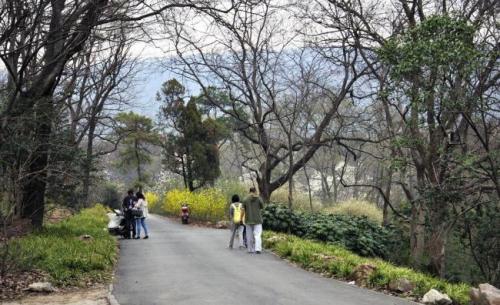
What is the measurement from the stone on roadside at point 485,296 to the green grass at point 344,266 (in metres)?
0.42

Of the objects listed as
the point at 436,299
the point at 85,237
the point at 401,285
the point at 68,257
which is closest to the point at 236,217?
the point at 85,237

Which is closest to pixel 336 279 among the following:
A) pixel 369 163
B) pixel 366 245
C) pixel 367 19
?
pixel 366 245

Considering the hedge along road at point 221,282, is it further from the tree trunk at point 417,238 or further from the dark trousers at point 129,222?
the tree trunk at point 417,238

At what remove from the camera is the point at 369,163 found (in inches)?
2215

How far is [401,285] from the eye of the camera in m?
10.5

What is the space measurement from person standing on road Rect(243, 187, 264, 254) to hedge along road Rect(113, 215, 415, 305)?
0.32 meters

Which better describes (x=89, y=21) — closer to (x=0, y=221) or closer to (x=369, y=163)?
(x=0, y=221)

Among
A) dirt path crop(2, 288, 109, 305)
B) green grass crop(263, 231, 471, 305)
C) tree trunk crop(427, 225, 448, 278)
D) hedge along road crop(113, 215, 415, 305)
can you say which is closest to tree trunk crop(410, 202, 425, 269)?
tree trunk crop(427, 225, 448, 278)

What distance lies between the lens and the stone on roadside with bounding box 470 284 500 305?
29.3ft

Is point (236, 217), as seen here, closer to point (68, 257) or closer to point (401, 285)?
point (68, 257)

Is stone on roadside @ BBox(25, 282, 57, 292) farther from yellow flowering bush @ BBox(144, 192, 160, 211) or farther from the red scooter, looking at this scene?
yellow flowering bush @ BBox(144, 192, 160, 211)

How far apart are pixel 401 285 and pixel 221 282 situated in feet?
11.2

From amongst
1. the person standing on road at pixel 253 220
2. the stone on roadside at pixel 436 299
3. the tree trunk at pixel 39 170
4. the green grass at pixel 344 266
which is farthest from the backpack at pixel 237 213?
the stone on roadside at pixel 436 299

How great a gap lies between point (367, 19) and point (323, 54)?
2796mm
